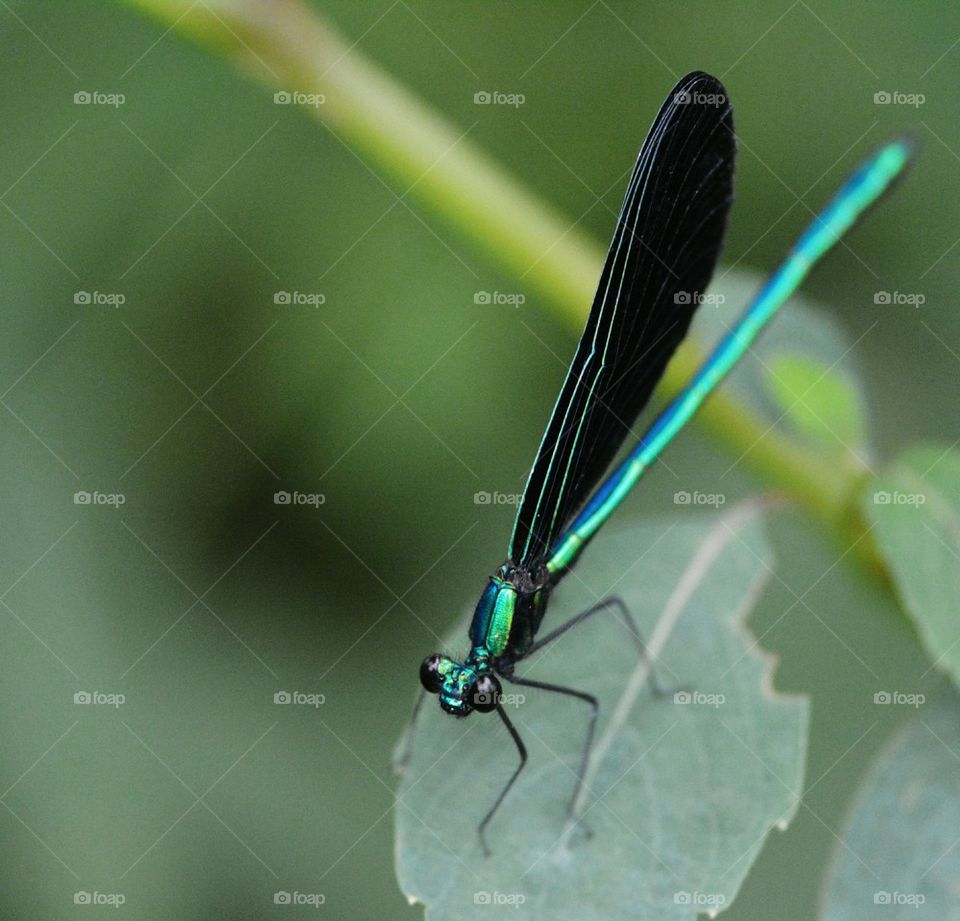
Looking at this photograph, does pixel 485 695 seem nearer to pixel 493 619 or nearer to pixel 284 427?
pixel 493 619

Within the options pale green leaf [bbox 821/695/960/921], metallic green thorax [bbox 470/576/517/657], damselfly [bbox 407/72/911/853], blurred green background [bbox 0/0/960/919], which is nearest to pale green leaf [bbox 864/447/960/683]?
pale green leaf [bbox 821/695/960/921]

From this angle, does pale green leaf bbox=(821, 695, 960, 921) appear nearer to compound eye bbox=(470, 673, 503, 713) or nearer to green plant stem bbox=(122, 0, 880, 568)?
green plant stem bbox=(122, 0, 880, 568)

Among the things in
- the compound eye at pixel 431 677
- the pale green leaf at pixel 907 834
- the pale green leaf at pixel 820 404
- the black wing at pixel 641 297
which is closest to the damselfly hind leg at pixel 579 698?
the compound eye at pixel 431 677

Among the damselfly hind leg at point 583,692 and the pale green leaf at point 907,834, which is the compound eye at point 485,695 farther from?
the pale green leaf at point 907,834

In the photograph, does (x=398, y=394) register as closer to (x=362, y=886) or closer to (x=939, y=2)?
(x=362, y=886)

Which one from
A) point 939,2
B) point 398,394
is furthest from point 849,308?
point 398,394

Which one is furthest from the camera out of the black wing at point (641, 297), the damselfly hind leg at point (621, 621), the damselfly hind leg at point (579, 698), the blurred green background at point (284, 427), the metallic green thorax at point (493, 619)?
the blurred green background at point (284, 427)
